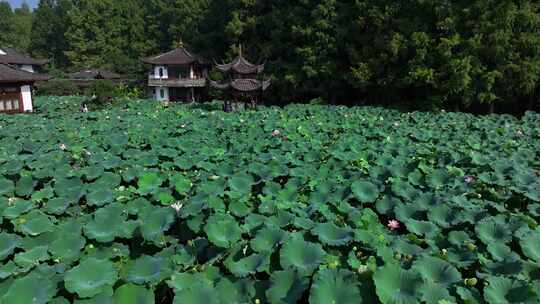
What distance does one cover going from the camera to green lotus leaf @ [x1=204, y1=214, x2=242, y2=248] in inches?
122

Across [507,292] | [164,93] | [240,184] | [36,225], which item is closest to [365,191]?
[240,184]

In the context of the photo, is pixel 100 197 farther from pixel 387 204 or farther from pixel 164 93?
pixel 164 93

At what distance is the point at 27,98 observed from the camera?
78.1ft

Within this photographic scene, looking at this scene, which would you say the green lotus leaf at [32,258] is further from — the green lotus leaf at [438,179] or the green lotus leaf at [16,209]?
the green lotus leaf at [438,179]

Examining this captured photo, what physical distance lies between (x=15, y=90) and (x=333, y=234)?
1006 inches

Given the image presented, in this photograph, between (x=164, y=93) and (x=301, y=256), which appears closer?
(x=301, y=256)

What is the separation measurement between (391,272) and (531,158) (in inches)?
198

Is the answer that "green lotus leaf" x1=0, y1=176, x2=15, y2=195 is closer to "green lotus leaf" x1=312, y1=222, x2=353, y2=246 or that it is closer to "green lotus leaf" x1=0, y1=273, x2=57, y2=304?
"green lotus leaf" x1=0, y1=273, x2=57, y2=304

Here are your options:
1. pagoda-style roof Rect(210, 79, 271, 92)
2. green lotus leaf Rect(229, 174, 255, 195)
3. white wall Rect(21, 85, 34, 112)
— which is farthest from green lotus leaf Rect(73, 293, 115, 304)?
white wall Rect(21, 85, 34, 112)

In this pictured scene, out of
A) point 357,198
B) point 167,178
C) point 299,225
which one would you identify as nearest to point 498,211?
point 357,198

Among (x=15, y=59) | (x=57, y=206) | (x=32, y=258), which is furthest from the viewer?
(x=15, y=59)

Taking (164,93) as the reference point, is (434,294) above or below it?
above

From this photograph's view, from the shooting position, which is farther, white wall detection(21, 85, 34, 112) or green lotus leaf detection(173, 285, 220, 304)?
white wall detection(21, 85, 34, 112)

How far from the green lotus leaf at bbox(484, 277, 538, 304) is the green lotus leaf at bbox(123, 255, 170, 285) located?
2.03 meters
